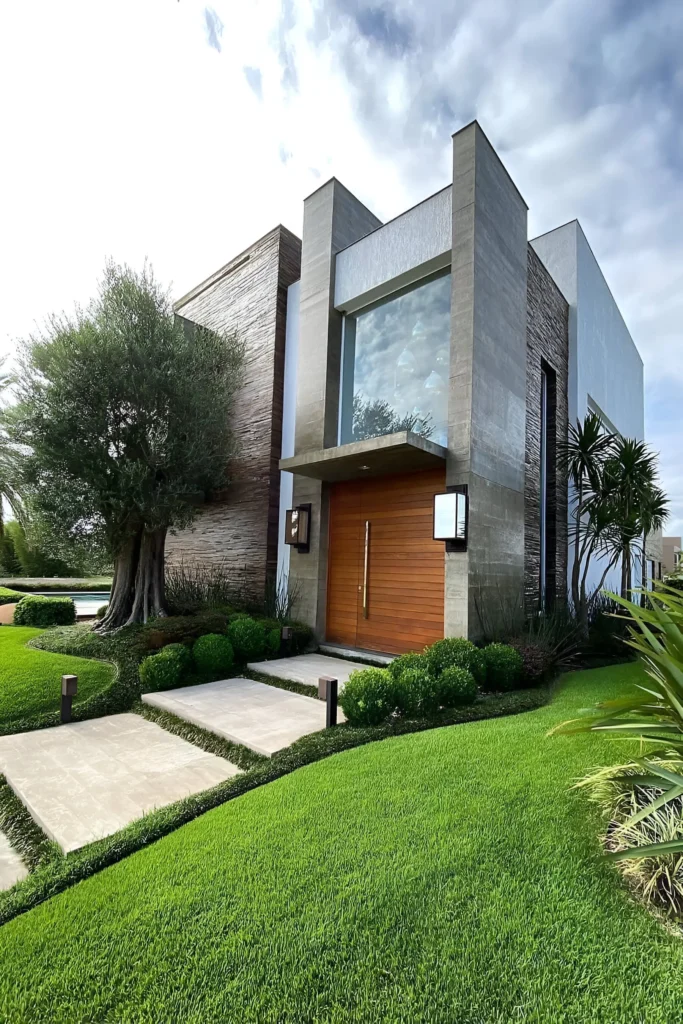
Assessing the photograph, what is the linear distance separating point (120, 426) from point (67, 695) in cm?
408

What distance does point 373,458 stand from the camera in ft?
21.7

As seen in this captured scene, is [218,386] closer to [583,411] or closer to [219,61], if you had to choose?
[219,61]

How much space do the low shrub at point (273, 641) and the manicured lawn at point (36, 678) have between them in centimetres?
214

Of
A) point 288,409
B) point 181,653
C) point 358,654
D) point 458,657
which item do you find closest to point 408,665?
point 458,657

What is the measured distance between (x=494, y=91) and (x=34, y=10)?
17.6 feet

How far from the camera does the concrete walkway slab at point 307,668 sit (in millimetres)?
6070

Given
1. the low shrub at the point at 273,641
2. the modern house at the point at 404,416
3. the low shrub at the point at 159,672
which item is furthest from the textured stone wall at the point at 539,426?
the low shrub at the point at 159,672

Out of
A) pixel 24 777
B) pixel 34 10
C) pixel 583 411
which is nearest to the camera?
pixel 34 10

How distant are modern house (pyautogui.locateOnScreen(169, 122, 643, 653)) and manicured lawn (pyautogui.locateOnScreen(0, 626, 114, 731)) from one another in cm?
335

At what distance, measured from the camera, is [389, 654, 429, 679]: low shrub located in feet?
15.1

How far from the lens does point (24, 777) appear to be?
3.51 m

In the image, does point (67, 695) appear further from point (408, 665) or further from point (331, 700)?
point (408, 665)

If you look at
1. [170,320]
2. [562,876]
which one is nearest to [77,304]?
[170,320]

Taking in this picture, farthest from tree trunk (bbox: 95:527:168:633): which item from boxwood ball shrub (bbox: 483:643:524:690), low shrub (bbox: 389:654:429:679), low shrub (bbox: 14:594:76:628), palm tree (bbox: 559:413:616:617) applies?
palm tree (bbox: 559:413:616:617)
